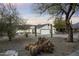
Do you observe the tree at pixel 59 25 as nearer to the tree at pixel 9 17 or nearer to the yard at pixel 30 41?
the yard at pixel 30 41

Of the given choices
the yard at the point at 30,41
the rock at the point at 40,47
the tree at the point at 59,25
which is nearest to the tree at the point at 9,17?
the yard at the point at 30,41

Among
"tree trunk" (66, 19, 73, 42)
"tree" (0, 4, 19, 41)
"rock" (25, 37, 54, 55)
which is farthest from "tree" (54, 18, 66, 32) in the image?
"tree" (0, 4, 19, 41)

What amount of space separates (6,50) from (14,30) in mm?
179

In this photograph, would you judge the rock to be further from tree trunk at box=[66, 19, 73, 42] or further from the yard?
tree trunk at box=[66, 19, 73, 42]

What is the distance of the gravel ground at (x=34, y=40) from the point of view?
153cm

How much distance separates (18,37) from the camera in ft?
5.05

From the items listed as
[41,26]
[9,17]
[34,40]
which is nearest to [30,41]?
[34,40]

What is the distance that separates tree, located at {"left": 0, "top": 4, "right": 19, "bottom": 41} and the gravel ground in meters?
0.06

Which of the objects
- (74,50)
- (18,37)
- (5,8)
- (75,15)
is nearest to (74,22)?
(75,15)

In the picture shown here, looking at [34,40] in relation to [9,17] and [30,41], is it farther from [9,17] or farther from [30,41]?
[9,17]

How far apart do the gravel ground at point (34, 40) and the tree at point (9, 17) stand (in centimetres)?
6

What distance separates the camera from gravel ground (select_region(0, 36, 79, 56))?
153 cm

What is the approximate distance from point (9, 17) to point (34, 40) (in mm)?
287

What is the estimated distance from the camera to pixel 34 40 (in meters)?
1.54
